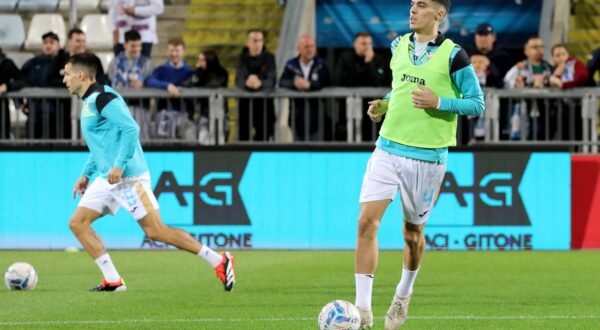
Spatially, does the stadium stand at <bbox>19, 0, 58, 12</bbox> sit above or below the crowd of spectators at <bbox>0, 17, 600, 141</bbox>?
above

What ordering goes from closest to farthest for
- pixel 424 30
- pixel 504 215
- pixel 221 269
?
pixel 424 30 → pixel 221 269 → pixel 504 215

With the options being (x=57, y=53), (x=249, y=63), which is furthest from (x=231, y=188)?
(x=57, y=53)

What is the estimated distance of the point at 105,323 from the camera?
10391mm

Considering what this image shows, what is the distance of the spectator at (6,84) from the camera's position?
19594mm

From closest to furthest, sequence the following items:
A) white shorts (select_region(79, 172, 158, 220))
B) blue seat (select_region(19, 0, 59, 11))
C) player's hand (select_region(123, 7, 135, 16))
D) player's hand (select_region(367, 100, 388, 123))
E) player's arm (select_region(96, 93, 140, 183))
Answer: player's hand (select_region(367, 100, 388, 123)) → player's arm (select_region(96, 93, 140, 183)) → white shorts (select_region(79, 172, 158, 220)) → player's hand (select_region(123, 7, 135, 16)) → blue seat (select_region(19, 0, 59, 11))

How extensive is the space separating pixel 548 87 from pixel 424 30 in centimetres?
986

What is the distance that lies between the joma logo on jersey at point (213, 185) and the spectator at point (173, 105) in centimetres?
55

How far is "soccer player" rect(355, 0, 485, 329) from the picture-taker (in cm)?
962

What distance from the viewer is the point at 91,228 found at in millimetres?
13586

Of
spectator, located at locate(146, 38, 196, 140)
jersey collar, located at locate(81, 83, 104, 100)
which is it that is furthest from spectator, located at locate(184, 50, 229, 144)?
jersey collar, located at locate(81, 83, 104, 100)

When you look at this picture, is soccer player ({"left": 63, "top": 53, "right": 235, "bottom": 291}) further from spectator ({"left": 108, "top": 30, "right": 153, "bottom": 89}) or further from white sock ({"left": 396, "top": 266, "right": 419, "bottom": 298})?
spectator ({"left": 108, "top": 30, "right": 153, "bottom": 89})

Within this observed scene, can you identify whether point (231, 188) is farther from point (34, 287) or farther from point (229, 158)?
point (34, 287)

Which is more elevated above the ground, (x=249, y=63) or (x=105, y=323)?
(x=249, y=63)

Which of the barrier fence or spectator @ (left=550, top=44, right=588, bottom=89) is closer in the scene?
spectator @ (left=550, top=44, right=588, bottom=89)
